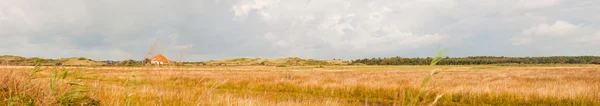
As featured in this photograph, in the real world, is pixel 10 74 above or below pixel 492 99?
above

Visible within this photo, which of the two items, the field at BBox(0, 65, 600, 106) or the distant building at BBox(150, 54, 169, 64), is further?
the distant building at BBox(150, 54, 169, 64)

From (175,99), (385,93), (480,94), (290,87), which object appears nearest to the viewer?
(175,99)

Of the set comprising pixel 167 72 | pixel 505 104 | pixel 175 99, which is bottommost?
pixel 505 104

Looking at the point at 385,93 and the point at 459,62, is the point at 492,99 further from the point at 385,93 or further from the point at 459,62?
the point at 459,62

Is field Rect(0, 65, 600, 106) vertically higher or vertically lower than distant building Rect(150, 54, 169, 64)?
lower

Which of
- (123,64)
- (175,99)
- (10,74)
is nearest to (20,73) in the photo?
(10,74)

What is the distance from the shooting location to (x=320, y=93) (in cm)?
1847

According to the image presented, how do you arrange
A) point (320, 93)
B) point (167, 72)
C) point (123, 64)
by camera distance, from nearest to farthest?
1. point (167, 72)
2. point (123, 64)
3. point (320, 93)

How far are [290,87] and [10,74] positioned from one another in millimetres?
14373

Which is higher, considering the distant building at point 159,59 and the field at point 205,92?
the distant building at point 159,59

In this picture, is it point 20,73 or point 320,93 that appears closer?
point 20,73

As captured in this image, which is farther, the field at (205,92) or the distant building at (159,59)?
the distant building at (159,59)

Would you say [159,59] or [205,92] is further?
[159,59]

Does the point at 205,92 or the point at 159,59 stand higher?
the point at 159,59
